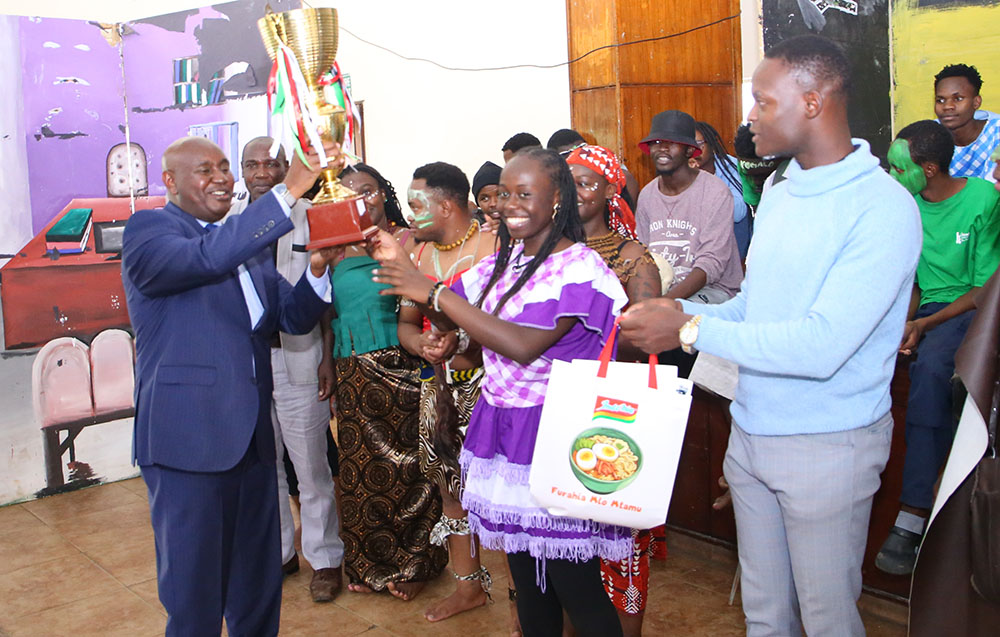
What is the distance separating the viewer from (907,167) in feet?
11.6

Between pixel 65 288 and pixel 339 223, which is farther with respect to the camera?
pixel 65 288

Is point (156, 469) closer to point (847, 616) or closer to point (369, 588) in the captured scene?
point (369, 588)

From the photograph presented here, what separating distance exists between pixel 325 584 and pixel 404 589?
14.8 inches

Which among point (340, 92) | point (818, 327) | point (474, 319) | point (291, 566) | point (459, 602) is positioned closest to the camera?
point (818, 327)

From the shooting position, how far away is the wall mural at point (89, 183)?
5492 millimetres

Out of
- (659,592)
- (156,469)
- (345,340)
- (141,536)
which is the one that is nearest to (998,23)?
(659,592)

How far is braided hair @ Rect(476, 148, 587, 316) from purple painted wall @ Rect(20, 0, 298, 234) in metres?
3.66

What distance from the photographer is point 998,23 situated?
5352mm

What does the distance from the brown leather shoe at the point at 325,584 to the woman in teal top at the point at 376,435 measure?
0.07 metres

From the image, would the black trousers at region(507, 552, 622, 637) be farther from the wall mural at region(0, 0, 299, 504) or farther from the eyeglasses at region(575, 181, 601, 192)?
the wall mural at region(0, 0, 299, 504)

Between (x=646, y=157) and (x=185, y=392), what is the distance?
4.64 m

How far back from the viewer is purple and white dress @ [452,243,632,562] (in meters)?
2.46

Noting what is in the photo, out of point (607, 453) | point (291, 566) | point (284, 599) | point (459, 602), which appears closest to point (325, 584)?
point (284, 599)

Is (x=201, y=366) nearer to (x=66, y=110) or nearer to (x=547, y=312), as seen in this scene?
(x=547, y=312)
